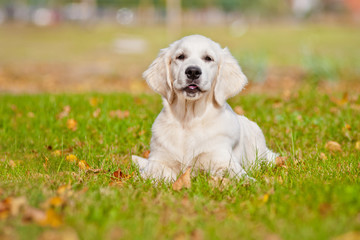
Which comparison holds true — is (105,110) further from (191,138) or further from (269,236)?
(269,236)

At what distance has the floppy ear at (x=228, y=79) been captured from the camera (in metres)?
Result: 3.88

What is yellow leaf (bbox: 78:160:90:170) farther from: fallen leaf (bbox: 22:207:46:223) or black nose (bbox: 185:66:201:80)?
fallen leaf (bbox: 22:207:46:223)

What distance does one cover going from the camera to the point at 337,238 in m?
2.25

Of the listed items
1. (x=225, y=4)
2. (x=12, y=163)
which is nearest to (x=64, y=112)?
(x=12, y=163)

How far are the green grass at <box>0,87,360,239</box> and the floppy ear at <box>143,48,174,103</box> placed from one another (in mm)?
702

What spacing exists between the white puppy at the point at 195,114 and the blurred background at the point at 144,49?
542cm

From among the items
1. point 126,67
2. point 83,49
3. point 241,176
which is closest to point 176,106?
point 241,176

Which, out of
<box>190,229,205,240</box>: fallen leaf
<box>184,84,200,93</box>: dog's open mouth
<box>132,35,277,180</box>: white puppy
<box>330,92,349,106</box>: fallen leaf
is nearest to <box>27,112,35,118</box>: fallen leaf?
<box>132,35,277,180</box>: white puppy

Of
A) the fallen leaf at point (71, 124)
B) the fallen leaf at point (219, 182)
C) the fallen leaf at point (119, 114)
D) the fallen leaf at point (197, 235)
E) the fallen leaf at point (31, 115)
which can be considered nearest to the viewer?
the fallen leaf at point (197, 235)

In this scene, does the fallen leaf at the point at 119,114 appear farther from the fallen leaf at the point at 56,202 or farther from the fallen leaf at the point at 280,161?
the fallen leaf at the point at 56,202

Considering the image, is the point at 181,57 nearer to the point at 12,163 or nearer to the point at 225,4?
the point at 12,163

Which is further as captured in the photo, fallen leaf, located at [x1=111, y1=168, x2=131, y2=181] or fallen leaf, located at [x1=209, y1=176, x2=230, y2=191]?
fallen leaf, located at [x1=111, y1=168, x2=131, y2=181]

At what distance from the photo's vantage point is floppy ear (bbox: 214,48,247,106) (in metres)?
3.88

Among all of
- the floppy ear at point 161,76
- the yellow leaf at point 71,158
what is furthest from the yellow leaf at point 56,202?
the floppy ear at point 161,76
